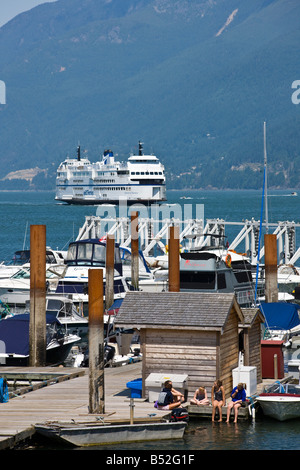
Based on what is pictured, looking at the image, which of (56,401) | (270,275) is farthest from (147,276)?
(56,401)

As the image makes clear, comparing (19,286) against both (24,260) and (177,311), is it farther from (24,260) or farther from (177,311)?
(177,311)

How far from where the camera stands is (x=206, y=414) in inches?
798

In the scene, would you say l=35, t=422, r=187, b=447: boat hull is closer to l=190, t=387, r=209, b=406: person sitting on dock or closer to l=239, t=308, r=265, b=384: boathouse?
l=190, t=387, r=209, b=406: person sitting on dock

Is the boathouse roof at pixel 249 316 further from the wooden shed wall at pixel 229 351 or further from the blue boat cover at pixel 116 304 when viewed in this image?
the blue boat cover at pixel 116 304

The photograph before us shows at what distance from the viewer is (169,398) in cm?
1986

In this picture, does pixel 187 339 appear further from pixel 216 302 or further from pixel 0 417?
pixel 0 417

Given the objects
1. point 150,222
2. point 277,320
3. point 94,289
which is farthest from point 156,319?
point 150,222

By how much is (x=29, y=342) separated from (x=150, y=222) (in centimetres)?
3659

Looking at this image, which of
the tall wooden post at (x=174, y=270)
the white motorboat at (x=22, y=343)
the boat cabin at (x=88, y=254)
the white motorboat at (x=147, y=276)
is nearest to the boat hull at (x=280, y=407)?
the white motorboat at (x=22, y=343)

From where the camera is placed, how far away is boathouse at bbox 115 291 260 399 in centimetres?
2077

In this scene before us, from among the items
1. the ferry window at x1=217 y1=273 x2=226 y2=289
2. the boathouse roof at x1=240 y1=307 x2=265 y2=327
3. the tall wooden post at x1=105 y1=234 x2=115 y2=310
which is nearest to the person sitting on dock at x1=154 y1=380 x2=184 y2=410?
the boathouse roof at x1=240 y1=307 x2=265 y2=327

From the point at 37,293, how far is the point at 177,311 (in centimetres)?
580

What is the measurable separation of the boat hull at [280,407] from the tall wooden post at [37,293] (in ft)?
24.7

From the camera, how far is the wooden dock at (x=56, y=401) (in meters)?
18.3
